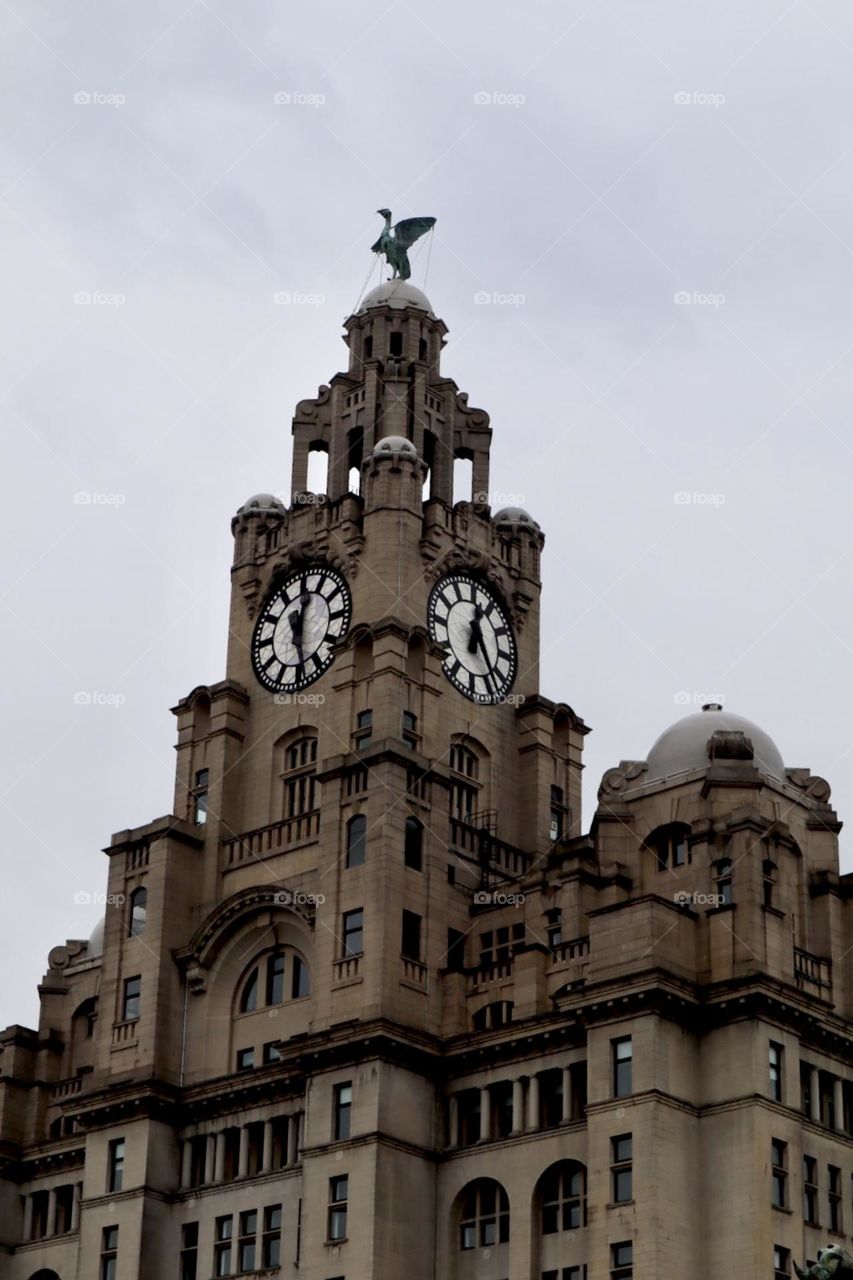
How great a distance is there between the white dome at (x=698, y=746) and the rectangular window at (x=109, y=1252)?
27121 mm

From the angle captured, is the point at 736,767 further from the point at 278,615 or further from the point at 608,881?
the point at 278,615

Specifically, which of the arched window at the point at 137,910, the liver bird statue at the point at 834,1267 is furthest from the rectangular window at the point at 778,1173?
the arched window at the point at 137,910

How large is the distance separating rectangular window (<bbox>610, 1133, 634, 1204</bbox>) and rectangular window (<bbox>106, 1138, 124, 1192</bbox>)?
898 inches

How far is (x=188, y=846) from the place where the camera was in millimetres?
100250

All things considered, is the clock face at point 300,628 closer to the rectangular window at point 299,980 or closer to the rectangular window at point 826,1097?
the rectangular window at point 299,980

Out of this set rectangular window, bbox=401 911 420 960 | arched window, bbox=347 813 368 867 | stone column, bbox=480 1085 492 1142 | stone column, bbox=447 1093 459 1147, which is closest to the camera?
stone column, bbox=480 1085 492 1142

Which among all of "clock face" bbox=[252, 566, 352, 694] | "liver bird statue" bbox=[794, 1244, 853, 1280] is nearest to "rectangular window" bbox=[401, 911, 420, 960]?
"clock face" bbox=[252, 566, 352, 694]

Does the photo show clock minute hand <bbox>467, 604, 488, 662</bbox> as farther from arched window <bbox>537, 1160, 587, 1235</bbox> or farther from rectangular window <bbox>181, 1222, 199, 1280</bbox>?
rectangular window <bbox>181, 1222, 199, 1280</bbox>

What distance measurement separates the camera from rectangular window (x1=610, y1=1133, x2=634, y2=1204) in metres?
81.0

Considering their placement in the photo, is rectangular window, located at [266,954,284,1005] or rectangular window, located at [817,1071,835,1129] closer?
rectangular window, located at [817,1071,835,1129]

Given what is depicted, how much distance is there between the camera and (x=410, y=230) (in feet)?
372

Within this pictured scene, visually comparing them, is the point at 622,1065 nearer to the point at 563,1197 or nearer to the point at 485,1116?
the point at 563,1197

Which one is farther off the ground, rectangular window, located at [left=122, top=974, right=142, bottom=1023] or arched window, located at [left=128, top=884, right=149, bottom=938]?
arched window, located at [left=128, top=884, right=149, bottom=938]

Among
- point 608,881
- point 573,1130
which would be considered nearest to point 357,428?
point 608,881
